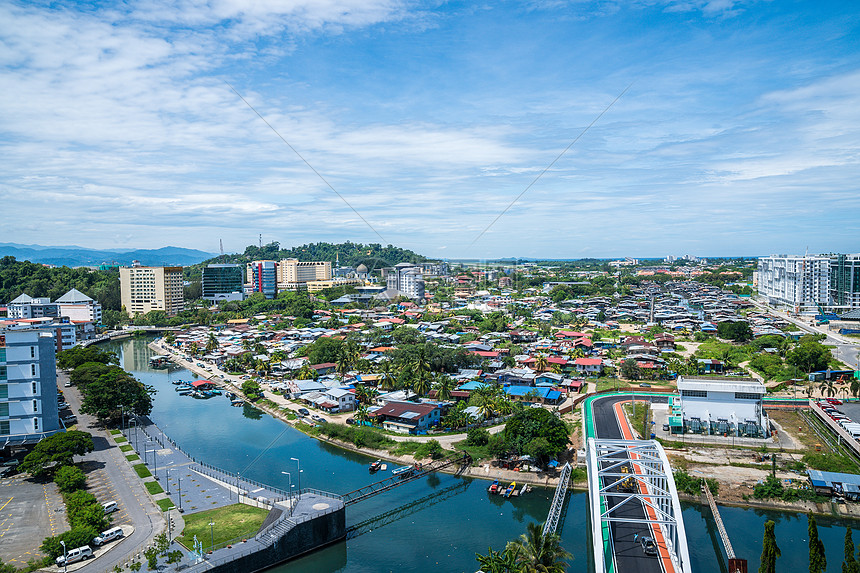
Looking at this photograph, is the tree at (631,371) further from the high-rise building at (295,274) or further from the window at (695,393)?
the high-rise building at (295,274)

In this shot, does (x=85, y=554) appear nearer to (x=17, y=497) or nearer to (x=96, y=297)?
(x=17, y=497)

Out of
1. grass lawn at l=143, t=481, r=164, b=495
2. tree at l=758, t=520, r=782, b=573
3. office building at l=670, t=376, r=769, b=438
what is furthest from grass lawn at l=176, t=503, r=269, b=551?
office building at l=670, t=376, r=769, b=438

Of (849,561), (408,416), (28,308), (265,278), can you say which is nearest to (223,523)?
(408,416)

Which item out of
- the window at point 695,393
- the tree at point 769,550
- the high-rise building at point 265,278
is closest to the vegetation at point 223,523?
the tree at point 769,550

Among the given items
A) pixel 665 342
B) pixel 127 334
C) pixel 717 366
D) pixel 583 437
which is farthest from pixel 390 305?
pixel 583 437

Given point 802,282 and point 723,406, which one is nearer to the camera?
point 723,406

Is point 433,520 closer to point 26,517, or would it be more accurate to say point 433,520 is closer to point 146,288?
point 26,517
